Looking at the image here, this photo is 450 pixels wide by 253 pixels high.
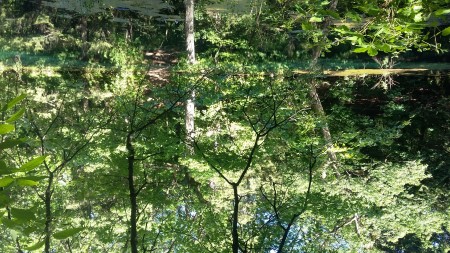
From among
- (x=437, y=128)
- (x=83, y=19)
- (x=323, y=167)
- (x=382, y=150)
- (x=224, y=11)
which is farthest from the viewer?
(x=83, y=19)

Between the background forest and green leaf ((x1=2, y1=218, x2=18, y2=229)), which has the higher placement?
the background forest

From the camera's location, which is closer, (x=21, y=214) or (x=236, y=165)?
(x=21, y=214)

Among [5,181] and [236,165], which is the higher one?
[236,165]

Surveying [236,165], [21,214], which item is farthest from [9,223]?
[236,165]

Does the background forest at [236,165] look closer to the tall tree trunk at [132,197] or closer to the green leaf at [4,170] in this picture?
the tall tree trunk at [132,197]

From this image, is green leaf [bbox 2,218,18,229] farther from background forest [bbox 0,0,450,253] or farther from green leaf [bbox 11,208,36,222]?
background forest [bbox 0,0,450,253]

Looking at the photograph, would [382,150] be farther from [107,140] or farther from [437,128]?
[107,140]

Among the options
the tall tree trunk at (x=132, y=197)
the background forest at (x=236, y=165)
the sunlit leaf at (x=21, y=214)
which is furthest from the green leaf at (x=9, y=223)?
the tall tree trunk at (x=132, y=197)

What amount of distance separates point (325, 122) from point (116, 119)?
2180 millimetres

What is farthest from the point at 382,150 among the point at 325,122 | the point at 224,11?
the point at 224,11

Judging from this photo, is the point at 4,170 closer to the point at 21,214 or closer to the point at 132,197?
the point at 21,214

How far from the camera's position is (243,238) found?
3.83m

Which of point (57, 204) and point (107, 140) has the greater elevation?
point (107, 140)

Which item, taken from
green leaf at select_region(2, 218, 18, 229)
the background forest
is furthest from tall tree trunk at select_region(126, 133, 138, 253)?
green leaf at select_region(2, 218, 18, 229)
